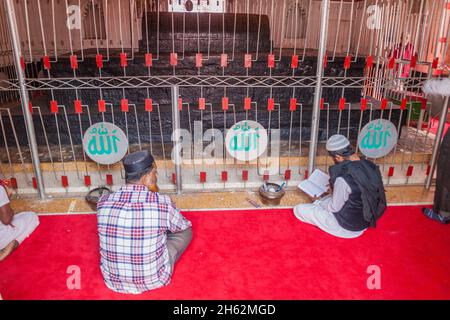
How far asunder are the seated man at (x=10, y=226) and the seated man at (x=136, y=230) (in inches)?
38.8

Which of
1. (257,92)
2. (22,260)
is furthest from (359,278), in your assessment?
(257,92)

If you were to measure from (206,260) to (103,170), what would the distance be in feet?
7.09

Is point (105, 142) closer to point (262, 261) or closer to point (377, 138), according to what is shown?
point (262, 261)

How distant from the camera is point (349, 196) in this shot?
3152 mm

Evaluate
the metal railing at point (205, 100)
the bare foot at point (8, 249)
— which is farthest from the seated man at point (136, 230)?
the metal railing at point (205, 100)

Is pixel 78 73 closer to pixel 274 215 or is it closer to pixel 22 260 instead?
pixel 22 260

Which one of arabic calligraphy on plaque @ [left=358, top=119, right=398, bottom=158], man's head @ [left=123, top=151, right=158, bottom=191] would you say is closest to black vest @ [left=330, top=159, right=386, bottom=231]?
arabic calligraphy on plaque @ [left=358, top=119, right=398, bottom=158]

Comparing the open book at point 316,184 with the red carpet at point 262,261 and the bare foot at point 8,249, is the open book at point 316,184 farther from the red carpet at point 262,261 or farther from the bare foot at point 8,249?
the bare foot at point 8,249

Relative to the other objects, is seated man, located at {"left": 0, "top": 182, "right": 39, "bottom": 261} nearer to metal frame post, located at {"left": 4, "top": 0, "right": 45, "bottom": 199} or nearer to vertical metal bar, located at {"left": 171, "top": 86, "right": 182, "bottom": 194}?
metal frame post, located at {"left": 4, "top": 0, "right": 45, "bottom": 199}

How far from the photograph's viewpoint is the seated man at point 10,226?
9.74ft

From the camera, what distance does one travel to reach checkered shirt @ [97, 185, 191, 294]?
2.38 metres

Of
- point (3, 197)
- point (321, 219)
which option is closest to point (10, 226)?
point (3, 197)

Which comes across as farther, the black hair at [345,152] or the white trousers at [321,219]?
the white trousers at [321,219]

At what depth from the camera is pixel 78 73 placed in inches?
228
